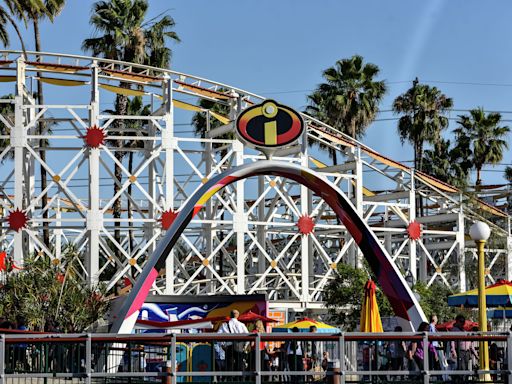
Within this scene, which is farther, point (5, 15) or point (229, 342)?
point (5, 15)

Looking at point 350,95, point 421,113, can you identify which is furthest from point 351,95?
point 421,113

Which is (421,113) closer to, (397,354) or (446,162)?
(446,162)

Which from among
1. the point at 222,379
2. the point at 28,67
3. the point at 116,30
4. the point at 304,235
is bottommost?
the point at 222,379

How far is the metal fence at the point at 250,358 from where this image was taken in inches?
630

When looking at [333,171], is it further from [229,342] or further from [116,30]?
[229,342]

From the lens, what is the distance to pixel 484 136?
6831 centimetres

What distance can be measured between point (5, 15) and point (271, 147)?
812 inches

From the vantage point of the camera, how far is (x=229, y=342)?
643 inches

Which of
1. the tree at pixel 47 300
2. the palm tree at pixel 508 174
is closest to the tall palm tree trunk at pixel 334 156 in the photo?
the palm tree at pixel 508 174

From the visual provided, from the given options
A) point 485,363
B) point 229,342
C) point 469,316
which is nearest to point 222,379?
point 229,342

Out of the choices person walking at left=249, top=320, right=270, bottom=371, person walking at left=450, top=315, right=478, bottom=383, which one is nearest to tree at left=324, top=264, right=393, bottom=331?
person walking at left=450, top=315, right=478, bottom=383

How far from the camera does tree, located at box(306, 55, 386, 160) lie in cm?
5929

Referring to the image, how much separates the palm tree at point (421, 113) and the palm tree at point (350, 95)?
230 inches

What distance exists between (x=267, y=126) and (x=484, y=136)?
47.8m
